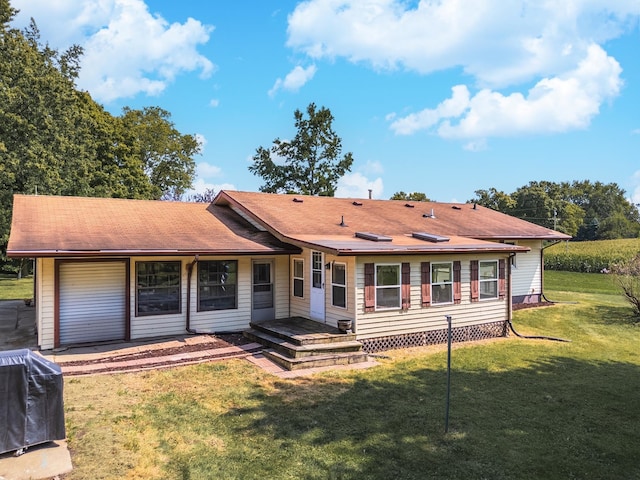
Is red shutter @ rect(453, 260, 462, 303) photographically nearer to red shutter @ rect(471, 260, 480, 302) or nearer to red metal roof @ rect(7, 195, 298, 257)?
red shutter @ rect(471, 260, 480, 302)

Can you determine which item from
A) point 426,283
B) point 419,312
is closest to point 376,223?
point 426,283

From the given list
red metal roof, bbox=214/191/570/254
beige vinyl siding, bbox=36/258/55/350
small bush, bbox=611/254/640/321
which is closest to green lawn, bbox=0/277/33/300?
red metal roof, bbox=214/191/570/254

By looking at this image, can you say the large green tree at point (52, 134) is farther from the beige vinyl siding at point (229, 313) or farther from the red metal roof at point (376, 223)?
the beige vinyl siding at point (229, 313)

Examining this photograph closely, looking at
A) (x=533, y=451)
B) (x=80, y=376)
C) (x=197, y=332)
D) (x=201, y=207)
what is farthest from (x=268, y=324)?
(x=533, y=451)

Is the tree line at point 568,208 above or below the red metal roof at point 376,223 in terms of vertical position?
above

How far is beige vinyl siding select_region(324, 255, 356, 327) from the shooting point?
10883mm

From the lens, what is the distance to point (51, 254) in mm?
9523

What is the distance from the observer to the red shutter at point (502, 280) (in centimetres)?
1340

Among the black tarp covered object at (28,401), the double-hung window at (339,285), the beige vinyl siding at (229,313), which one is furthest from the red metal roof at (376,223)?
the black tarp covered object at (28,401)

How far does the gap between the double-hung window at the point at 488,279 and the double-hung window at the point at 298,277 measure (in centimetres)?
523

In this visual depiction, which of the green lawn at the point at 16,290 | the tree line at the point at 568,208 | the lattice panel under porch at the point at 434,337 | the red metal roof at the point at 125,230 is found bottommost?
the lattice panel under porch at the point at 434,337

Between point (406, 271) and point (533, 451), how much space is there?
20.0ft

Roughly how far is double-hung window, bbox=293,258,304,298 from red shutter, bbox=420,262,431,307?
3.46 meters

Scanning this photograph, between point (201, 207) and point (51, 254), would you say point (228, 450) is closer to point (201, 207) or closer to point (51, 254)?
point (51, 254)
